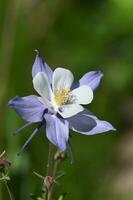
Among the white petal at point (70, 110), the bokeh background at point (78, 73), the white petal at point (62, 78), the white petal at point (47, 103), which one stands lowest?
the bokeh background at point (78, 73)

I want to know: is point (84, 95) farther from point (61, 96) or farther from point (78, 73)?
point (78, 73)

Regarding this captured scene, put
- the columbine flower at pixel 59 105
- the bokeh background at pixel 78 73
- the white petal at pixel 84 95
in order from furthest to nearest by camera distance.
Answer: the bokeh background at pixel 78 73 < the white petal at pixel 84 95 < the columbine flower at pixel 59 105

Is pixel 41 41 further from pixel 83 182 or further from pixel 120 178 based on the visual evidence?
pixel 120 178

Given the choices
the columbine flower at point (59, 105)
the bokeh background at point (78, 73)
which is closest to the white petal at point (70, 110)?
the columbine flower at point (59, 105)

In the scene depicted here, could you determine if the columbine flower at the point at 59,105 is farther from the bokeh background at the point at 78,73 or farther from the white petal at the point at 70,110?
the bokeh background at the point at 78,73

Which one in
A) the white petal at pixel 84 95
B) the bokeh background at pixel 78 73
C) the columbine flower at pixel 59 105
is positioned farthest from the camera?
the bokeh background at pixel 78 73

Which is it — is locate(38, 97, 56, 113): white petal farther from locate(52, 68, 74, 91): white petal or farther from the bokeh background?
the bokeh background

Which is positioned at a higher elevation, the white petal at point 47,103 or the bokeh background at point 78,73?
the white petal at point 47,103
